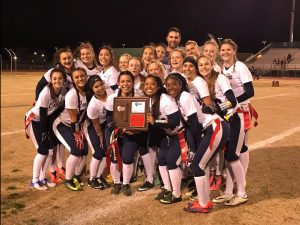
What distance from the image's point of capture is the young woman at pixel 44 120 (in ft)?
16.6

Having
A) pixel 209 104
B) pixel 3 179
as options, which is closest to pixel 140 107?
pixel 209 104

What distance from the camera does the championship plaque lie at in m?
4.52

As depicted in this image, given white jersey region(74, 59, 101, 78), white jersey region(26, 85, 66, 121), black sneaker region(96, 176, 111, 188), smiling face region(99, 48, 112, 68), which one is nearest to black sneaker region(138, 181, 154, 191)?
black sneaker region(96, 176, 111, 188)

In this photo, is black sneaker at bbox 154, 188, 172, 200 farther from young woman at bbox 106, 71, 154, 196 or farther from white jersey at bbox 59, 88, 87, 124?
white jersey at bbox 59, 88, 87, 124

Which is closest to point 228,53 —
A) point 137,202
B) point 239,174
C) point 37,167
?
point 239,174

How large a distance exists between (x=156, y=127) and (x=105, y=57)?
1.72 metres

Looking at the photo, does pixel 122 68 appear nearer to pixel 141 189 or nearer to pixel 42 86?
pixel 42 86

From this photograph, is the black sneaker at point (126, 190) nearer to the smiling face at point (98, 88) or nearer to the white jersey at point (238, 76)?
the smiling face at point (98, 88)

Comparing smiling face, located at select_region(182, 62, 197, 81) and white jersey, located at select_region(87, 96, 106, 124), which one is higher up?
smiling face, located at select_region(182, 62, 197, 81)

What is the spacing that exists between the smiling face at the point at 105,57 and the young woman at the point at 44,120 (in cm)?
97

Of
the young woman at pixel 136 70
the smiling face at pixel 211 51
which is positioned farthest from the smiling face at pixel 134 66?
the smiling face at pixel 211 51

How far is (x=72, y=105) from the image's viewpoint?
5043mm

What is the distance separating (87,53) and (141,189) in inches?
88.8

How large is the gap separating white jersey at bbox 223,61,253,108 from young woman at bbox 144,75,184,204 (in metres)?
0.80
